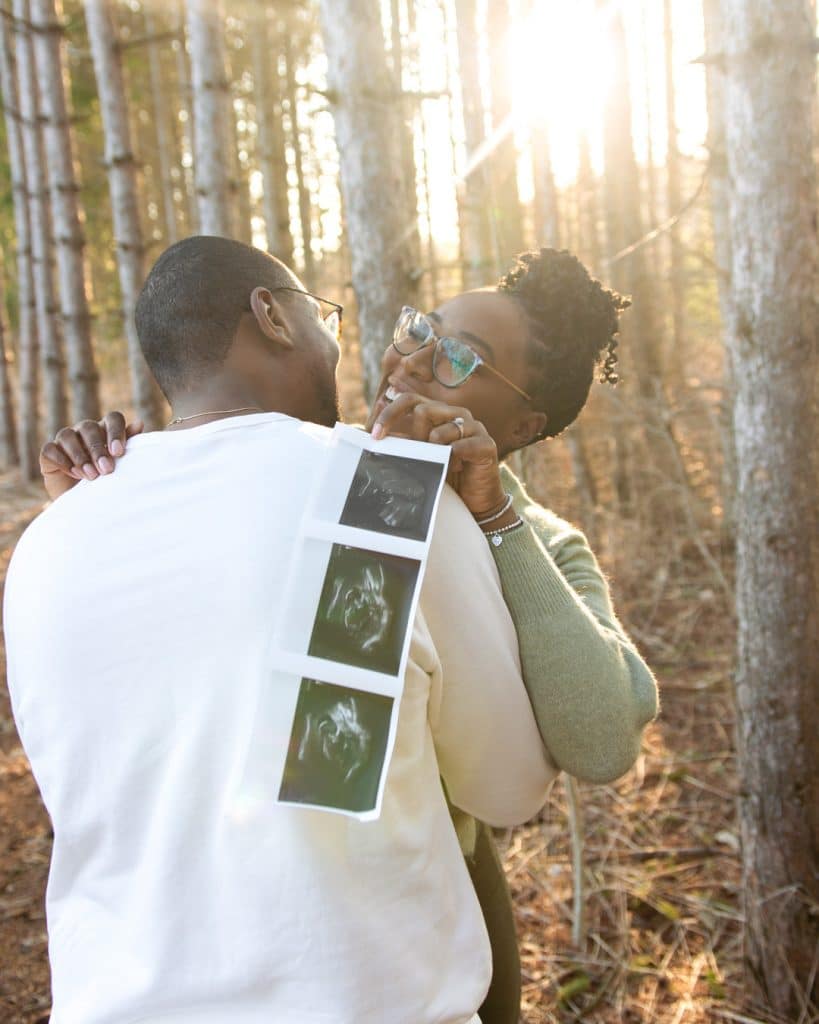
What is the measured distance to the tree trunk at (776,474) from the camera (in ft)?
8.39

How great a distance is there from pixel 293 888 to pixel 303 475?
52 cm

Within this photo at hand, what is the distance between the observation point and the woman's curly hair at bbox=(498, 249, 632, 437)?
196 cm

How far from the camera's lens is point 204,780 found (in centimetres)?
114

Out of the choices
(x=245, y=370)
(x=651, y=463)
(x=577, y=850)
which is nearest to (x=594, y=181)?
(x=651, y=463)

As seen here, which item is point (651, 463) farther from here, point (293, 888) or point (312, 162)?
point (312, 162)

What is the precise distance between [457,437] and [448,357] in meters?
0.60

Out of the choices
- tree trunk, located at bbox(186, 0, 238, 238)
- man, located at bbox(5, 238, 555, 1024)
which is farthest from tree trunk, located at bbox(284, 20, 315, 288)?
man, located at bbox(5, 238, 555, 1024)

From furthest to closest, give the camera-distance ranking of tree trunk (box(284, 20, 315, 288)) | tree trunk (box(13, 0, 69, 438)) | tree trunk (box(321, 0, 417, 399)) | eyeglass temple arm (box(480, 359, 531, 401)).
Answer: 1. tree trunk (box(284, 20, 315, 288))
2. tree trunk (box(13, 0, 69, 438))
3. tree trunk (box(321, 0, 417, 399))
4. eyeglass temple arm (box(480, 359, 531, 401))

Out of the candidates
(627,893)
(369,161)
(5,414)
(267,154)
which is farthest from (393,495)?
(5,414)

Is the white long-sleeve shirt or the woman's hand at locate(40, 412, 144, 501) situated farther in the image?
the woman's hand at locate(40, 412, 144, 501)

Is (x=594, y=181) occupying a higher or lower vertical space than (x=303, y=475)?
higher

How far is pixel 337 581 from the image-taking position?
1.16 meters

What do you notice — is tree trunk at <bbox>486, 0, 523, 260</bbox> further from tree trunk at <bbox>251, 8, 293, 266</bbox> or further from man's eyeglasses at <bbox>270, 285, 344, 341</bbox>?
man's eyeglasses at <bbox>270, 285, 344, 341</bbox>

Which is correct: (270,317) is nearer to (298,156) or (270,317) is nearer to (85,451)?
(85,451)
